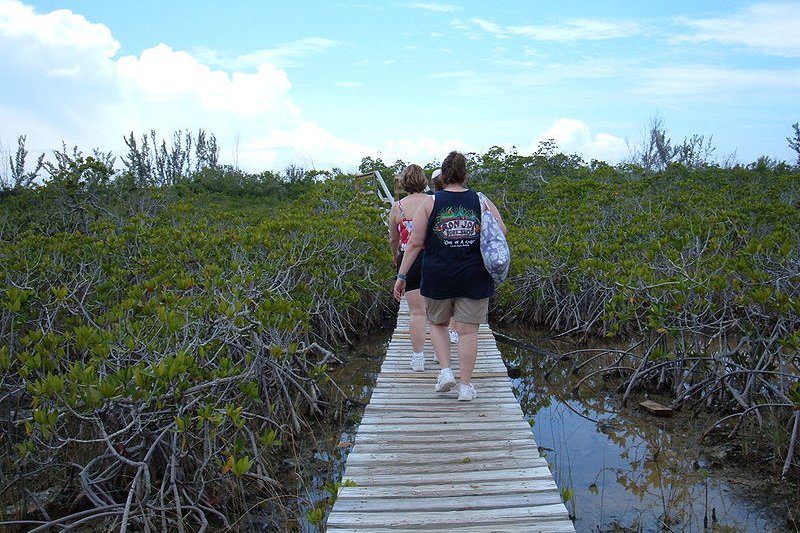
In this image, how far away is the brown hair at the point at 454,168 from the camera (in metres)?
3.34

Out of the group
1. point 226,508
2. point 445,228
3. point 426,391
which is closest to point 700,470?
point 426,391

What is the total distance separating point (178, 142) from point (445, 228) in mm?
17497

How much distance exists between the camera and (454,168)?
3.35 meters

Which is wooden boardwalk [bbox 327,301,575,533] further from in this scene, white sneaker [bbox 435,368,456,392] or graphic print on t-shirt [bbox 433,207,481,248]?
graphic print on t-shirt [bbox 433,207,481,248]

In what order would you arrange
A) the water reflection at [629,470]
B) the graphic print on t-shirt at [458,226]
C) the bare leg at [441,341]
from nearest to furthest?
1. the water reflection at [629,470]
2. the graphic print on t-shirt at [458,226]
3. the bare leg at [441,341]

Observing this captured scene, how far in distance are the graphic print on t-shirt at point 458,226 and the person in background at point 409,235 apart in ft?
2.06

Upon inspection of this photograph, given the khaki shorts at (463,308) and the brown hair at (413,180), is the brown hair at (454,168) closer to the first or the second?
the khaki shorts at (463,308)

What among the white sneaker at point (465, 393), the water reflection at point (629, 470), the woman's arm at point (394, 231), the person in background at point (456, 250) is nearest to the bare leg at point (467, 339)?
the person in background at point (456, 250)

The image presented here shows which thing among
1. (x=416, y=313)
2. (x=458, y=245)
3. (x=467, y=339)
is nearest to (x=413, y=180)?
(x=416, y=313)

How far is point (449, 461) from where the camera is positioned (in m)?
2.94

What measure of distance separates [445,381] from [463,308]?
525mm

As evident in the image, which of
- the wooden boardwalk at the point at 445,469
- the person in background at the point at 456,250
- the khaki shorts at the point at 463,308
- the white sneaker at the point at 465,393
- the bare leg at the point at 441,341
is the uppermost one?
the person in background at the point at 456,250

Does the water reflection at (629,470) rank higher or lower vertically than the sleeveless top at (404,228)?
lower

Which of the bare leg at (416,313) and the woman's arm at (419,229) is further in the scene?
the bare leg at (416,313)
